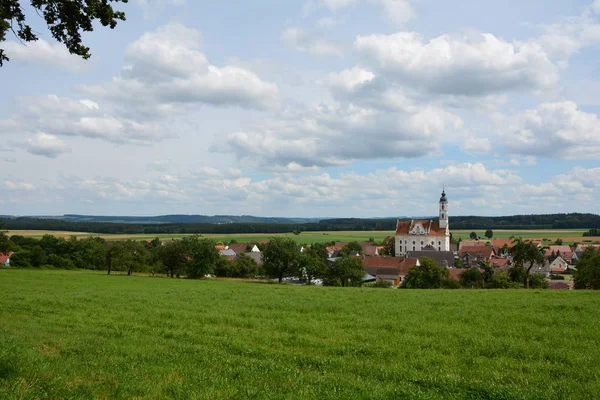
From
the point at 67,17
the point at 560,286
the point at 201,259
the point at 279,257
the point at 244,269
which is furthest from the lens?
the point at 244,269

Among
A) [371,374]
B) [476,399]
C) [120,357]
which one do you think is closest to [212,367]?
[120,357]

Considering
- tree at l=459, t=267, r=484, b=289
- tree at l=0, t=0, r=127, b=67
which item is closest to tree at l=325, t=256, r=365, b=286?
tree at l=459, t=267, r=484, b=289

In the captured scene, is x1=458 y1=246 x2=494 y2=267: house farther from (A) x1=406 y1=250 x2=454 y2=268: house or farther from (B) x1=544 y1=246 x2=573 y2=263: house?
(B) x1=544 y1=246 x2=573 y2=263: house

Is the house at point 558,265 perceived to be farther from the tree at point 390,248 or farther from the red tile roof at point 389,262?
the red tile roof at point 389,262

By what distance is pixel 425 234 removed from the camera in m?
134

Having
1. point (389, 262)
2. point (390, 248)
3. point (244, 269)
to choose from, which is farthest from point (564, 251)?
point (244, 269)

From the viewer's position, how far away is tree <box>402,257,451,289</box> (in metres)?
59.8

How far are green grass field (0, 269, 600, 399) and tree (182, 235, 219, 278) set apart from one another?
4925 centimetres

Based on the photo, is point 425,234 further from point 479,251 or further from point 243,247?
point 243,247

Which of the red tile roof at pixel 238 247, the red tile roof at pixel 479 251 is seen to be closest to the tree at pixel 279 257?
the red tile roof at pixel 479 251

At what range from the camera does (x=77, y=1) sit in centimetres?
927

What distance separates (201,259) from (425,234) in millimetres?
83835

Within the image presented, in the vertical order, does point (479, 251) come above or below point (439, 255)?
below

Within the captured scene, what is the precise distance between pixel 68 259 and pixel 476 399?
9759 cm
